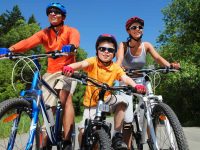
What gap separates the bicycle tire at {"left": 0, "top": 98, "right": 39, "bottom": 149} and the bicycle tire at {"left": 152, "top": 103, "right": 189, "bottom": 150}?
1455 mm

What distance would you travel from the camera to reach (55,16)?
5195 mm

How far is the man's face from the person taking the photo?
5.18 meters

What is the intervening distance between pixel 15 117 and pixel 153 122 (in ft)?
5.76

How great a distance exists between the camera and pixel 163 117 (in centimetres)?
464

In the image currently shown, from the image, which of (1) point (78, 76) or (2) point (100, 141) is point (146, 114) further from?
(2) point (100, 141)

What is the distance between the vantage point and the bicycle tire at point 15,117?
12.4 feet

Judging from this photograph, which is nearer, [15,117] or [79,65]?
[15,117]

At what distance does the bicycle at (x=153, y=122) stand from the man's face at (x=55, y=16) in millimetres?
1140

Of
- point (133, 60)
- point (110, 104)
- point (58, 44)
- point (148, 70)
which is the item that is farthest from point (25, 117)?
point (133, 60)

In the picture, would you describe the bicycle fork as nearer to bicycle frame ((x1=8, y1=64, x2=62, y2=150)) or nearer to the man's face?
bicycle frame ((x1=8, y1=64, x2=62, y2=150))

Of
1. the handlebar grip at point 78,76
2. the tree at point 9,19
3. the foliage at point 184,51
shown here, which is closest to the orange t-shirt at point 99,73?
the handlebar grip at point 78,76

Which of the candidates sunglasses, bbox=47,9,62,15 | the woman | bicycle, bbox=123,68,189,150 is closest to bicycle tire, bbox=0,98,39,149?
bicycle, bbox=123,68,189,150

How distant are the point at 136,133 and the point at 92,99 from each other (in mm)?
1036

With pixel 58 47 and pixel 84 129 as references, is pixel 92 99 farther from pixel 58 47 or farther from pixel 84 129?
pixel 58 47
